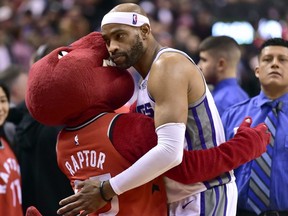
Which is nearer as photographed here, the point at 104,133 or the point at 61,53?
the point at 104,133

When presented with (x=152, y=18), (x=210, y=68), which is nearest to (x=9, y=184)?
(x=210, y=68)

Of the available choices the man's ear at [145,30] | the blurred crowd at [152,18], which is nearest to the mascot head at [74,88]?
the man's ear at [145,30]

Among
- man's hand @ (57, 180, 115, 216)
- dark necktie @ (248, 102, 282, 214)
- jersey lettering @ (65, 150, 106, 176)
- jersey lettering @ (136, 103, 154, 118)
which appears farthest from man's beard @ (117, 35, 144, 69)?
dark necktie @ (248, 102, 282, 214)

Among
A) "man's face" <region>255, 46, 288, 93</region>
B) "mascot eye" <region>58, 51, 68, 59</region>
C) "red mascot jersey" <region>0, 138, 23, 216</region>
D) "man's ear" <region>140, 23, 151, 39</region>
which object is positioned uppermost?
"man's ear" <region>140, 23, 151, 39</region>

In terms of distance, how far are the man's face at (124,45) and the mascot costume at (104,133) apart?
0.42 feet

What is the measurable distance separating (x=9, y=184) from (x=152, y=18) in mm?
10090

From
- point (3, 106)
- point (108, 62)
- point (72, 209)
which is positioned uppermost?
point (108, 62)

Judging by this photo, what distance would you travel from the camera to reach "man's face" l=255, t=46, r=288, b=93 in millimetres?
5840

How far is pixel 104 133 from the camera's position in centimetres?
441

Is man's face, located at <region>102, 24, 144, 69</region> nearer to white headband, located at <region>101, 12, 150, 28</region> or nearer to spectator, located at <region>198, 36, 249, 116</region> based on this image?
white headband, located at <region>101, 12, 150, 28</region>

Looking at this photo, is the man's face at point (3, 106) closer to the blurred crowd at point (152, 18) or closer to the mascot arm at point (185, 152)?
the mascot arm at point (185, 152)

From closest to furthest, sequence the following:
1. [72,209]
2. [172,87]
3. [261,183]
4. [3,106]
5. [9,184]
Answer: [172,87] → [72,209] → [261,183] → [9,184] → [3,106]

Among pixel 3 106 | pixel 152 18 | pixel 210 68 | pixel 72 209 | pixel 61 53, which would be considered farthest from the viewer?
pixel 152 18

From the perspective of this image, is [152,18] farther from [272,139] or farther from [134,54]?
[134,54]
